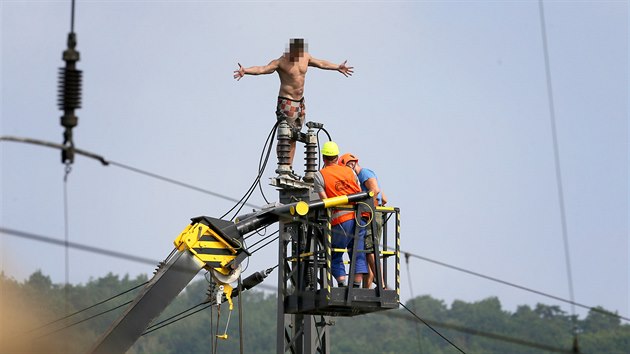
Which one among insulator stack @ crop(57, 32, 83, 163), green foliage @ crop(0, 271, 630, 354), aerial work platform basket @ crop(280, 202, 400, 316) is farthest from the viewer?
green foliage @ crop(0, 271, 630, 354)

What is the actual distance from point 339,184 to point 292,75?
3.03 m

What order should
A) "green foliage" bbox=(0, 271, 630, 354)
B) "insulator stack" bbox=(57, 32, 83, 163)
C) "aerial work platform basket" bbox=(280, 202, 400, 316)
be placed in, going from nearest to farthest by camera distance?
"insulator stack" bbox=(57, 32, 83, 163), "aerial work platform basket" bbox=(280, 202, 400, 316), "green foliage" bbox=(0, 271, 630, 354)

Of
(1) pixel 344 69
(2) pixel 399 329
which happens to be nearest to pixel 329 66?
(1) pixel 344 69

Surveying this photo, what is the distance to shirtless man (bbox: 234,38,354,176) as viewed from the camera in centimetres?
2209

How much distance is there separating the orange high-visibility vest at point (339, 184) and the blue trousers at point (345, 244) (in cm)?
9

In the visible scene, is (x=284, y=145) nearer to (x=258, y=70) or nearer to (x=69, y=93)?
(x=258, y=70)

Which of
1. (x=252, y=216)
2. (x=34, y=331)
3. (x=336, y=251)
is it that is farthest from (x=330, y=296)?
(x=34, y=331)

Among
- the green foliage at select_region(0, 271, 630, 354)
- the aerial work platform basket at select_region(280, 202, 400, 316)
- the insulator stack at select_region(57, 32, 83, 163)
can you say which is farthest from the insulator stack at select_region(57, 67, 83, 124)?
the green foliage at select_region(0, 271, 630, 354)

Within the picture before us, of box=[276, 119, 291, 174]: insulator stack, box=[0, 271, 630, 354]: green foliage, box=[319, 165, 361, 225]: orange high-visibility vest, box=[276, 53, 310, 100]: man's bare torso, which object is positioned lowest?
box=[319, 165, 361, 225]: orange high-visibility vest

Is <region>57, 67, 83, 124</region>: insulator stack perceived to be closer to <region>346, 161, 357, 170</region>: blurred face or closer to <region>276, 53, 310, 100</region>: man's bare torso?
<region>346, 161, 357, 170</region>: blurred face

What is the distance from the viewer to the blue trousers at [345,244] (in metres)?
19.6

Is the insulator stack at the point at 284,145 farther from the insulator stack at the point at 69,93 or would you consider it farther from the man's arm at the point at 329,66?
the insulator stack at the point at 69,93

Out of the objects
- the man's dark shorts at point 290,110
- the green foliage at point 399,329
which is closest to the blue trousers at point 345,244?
the man's dark shorts at point 290,110

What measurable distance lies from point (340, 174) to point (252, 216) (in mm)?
1505
